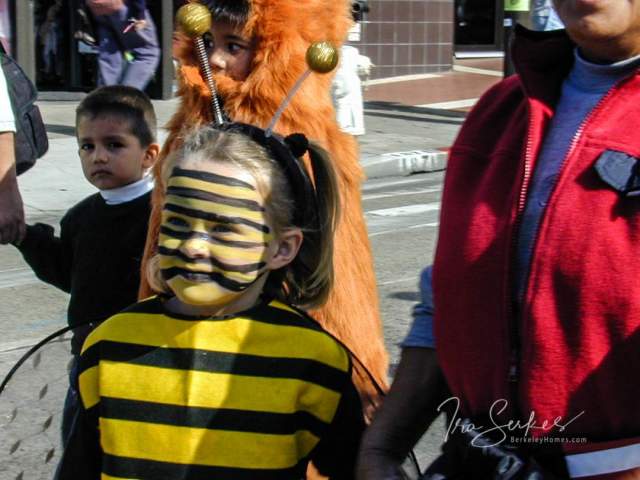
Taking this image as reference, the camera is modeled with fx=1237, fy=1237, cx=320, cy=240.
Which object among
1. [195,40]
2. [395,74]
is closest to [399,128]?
[395,74]

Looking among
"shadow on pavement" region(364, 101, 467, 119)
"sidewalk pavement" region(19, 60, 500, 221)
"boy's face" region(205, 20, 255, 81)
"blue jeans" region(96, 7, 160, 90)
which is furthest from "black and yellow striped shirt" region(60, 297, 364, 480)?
"shadow on pavement" region(364, 101, 467, 119)

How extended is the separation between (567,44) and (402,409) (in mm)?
653

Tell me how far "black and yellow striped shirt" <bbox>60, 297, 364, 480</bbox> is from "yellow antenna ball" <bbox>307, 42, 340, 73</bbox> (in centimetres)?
76

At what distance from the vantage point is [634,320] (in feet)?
5.64

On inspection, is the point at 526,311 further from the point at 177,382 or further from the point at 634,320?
the point at 177,382

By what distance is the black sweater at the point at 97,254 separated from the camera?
11.0 ft

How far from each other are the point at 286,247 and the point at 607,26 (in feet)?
2.53

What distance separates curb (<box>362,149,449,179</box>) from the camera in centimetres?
1138

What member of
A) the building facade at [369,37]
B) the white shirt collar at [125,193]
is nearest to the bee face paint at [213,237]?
the white shirt collar at [125,193]

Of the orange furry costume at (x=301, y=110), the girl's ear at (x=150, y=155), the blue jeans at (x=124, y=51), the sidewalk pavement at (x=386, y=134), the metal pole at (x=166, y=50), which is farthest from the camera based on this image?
the metal pole at (x=166, y=50)

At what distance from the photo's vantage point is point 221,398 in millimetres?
2158

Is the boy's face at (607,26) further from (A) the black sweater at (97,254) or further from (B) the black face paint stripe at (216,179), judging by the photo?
(A) the black sweater at (97,254)

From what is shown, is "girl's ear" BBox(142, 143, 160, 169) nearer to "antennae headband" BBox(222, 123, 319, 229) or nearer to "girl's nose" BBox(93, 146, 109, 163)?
"girl's nose" BBox(93, 146, 109, 163)

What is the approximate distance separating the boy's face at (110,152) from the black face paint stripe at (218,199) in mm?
1332
